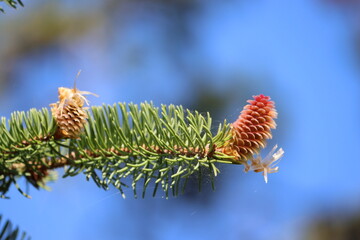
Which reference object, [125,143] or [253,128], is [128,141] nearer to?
[125,143]

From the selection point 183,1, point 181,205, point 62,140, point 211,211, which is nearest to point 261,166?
point 62,140

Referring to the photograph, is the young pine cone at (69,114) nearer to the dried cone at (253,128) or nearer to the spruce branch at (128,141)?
the spruce branch at (128,141)

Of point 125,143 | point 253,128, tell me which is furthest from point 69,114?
point 253,128

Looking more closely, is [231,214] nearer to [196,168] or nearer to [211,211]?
[211,211]

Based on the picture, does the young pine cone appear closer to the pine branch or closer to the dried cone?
the pine branch

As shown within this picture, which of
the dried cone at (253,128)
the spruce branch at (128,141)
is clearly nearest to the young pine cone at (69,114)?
the spruce branch at (128,141)

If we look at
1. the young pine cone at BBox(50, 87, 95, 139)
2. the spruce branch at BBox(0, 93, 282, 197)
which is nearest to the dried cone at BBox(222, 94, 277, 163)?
the spruce branch at BBox(0, 93, 282, 197)
